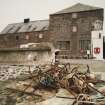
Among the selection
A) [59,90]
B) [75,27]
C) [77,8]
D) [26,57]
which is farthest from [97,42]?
[59,90]

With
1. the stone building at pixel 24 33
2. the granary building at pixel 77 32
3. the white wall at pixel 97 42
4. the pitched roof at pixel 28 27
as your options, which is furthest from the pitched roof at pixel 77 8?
the pitched roof at pixel 28 27

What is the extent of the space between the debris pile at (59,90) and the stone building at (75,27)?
2445cm

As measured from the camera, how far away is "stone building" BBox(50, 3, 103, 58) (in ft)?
128

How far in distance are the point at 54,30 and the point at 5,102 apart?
33.1m

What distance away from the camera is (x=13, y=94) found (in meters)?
12.2

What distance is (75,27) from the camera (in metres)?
41.2

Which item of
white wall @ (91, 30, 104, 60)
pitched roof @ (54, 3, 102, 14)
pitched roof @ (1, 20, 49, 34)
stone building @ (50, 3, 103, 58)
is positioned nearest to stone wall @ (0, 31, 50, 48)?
pitched roof @ (1, 20, 49, 34)

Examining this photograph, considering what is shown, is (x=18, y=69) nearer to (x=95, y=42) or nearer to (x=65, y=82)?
(x=65, y=82)

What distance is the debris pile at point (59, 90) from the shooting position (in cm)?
1013

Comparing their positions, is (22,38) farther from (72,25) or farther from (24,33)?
(72,25)

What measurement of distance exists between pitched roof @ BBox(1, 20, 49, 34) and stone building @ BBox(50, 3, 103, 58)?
6.03 meters

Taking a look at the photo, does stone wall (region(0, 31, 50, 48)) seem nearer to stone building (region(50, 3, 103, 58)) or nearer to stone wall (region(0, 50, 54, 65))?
stone building (region(50, 3, 103, 58))

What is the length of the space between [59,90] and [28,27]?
41239 mm

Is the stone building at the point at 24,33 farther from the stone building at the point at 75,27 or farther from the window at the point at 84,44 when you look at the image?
the window at the point at 84,44
